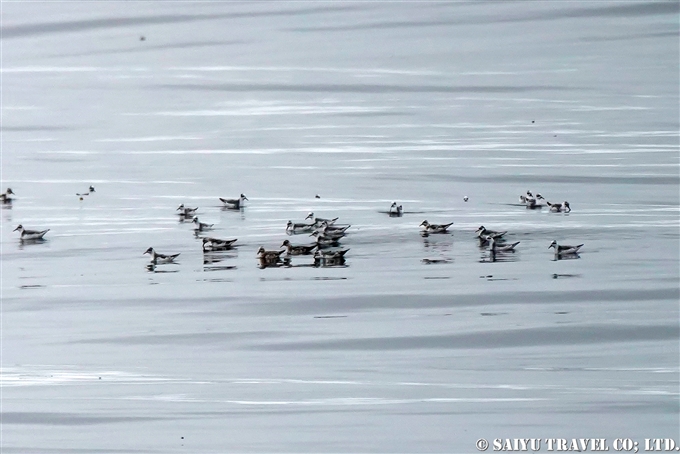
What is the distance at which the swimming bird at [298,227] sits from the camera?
48.8 feet

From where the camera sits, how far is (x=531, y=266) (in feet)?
41.8

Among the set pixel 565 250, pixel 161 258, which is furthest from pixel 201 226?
pixel 565 250

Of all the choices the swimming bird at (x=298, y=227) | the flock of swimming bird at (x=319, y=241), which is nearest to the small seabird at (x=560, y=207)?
the flock of swimming bird at (x=319, y=241)

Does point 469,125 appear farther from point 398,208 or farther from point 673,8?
point 673,8

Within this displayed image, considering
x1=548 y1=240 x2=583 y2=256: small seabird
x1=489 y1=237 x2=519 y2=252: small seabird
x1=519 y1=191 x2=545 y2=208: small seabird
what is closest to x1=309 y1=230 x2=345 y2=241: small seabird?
x1=489 y1=237 x2=519 y2=252: small seabird

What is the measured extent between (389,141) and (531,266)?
9.52 metres

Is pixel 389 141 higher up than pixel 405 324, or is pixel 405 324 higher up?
pixel 389 141

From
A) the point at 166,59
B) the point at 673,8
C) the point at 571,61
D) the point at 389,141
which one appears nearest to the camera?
the point at 389,141

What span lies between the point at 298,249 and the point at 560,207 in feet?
13.5

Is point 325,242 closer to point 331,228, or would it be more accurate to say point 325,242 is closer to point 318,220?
point 331,228

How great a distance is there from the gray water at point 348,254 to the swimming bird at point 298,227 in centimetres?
33

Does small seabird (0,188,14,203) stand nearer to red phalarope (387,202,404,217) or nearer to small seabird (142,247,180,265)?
small seabird (142,247,180,265)

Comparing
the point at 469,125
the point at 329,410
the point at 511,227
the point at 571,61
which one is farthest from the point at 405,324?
the point at 571,61

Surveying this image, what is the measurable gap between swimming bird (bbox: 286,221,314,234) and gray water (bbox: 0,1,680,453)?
0.33 meters
